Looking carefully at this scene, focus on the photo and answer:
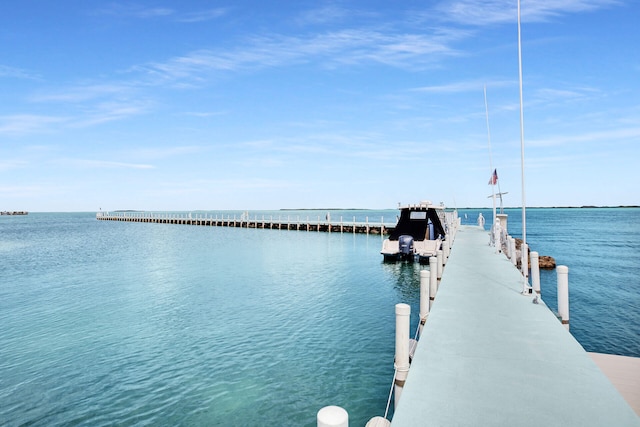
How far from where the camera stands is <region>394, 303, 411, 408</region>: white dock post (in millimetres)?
5945

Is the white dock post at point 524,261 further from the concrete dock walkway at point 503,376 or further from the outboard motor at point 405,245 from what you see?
the outboard motor at point 405,245

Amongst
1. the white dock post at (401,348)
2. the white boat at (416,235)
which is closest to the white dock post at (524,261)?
the white dock post at (401,348)

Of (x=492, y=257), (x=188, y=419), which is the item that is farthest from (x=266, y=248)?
(x=188, y=419)

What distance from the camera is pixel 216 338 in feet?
44.5

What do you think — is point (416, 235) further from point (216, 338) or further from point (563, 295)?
point (563, 295)

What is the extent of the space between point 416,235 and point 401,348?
85.5 ft

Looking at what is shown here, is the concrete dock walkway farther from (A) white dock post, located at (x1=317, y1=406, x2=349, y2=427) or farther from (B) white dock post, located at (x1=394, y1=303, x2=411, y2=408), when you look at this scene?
(A) white dock post, located at (x1=317, y1=406, x2=349, y2=427)

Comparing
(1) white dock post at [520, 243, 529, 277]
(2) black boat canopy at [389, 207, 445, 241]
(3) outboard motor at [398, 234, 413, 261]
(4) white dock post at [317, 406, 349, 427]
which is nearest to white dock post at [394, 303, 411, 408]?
(4) white dock post at [317, 406, 349, 427]

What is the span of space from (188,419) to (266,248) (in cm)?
3315

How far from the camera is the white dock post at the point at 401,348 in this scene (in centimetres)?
Result: 595

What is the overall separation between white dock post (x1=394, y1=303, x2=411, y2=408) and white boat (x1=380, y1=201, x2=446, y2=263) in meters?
23.4

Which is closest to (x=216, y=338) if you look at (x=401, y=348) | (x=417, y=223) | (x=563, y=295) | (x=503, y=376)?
(x=401, y=348)

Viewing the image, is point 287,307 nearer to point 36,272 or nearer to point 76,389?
point 76,389

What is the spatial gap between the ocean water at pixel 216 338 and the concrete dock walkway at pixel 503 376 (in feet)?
9.80
